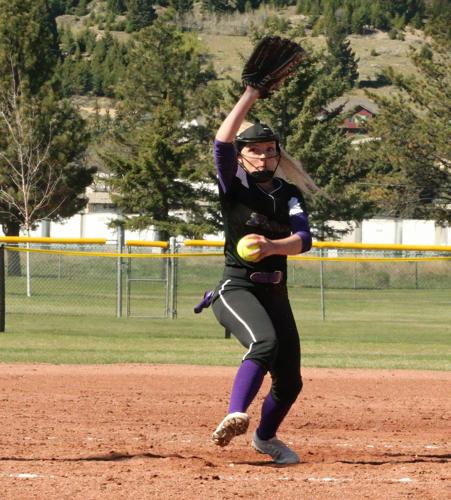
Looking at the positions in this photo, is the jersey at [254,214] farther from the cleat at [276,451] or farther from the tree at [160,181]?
the tree at [160,181]

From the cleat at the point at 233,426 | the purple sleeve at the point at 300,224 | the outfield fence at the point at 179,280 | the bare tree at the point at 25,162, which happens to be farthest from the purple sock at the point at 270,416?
the bare tree at the point at 25,162

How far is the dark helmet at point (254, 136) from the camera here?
6.00m

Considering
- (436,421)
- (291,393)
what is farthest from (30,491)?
(436,421)

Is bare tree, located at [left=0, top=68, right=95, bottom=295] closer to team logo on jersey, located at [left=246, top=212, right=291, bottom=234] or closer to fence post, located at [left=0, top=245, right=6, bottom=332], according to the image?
fence post, located at [left=0, top=245, right=6, bottom=332]

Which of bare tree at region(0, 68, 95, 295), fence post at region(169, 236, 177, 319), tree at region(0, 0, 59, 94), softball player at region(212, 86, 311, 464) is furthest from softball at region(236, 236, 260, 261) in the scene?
tree at region(0, 0, 59, 94)

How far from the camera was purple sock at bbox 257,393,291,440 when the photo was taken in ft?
21.0

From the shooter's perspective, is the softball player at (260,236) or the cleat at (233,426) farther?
the softball player at (260,236)

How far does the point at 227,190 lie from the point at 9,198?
33604mm

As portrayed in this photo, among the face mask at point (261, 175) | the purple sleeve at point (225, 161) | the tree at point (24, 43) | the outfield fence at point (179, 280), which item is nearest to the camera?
the purple sleeve at point (225, 161)

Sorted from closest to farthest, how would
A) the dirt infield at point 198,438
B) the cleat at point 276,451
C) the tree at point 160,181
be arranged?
the dirt infield at point 198,438, the cleat at point 276,451, the tree at point 160,181

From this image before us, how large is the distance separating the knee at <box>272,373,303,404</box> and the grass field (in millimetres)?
7166

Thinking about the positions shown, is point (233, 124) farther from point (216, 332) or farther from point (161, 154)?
point (161, 154)

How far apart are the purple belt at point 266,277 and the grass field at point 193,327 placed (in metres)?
7.54

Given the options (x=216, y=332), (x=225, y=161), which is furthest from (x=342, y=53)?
(x=225, y=161)
